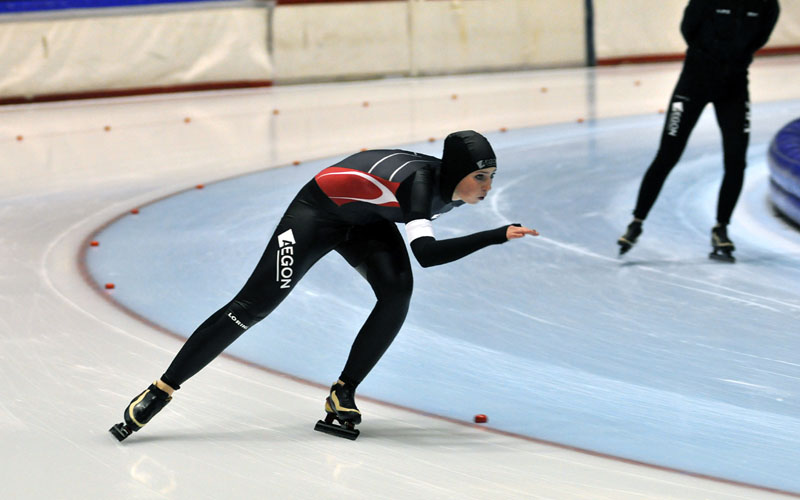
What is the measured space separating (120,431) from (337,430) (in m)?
0.59

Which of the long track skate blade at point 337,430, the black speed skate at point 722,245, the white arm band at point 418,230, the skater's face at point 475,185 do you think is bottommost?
the black speed skate at point 722,245

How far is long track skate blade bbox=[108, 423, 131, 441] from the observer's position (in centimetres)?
297

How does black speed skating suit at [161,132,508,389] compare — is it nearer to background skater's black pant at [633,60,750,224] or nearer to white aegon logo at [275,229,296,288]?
white aegon logo at [275,229,296,288]

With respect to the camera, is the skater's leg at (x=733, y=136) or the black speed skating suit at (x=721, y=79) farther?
the skater's leg at (x=733, y=136)

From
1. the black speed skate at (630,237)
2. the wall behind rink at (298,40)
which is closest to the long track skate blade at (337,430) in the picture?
the black speed skate at (630,237)

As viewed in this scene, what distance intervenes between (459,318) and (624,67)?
11.8 metres

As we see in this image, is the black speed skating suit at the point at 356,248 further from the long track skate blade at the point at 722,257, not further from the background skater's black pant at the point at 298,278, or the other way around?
the long track skate blade at the point at 722,257

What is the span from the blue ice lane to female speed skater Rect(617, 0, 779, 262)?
0.23 meters

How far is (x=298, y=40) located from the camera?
13.9m

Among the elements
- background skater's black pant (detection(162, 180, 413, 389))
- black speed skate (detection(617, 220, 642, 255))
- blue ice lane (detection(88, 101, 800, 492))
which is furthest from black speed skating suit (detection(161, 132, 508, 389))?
black speed skate (detection(617, 220, 642, 255))

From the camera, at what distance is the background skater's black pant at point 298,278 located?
2.99 m

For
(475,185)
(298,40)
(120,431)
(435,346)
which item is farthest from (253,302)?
(298,40)

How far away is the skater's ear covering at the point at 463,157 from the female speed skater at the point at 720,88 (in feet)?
7.75

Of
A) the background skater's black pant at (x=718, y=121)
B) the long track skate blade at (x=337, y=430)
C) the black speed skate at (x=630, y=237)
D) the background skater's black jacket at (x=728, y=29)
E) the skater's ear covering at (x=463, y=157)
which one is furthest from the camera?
the black speed skate at (x=630, y=237)
